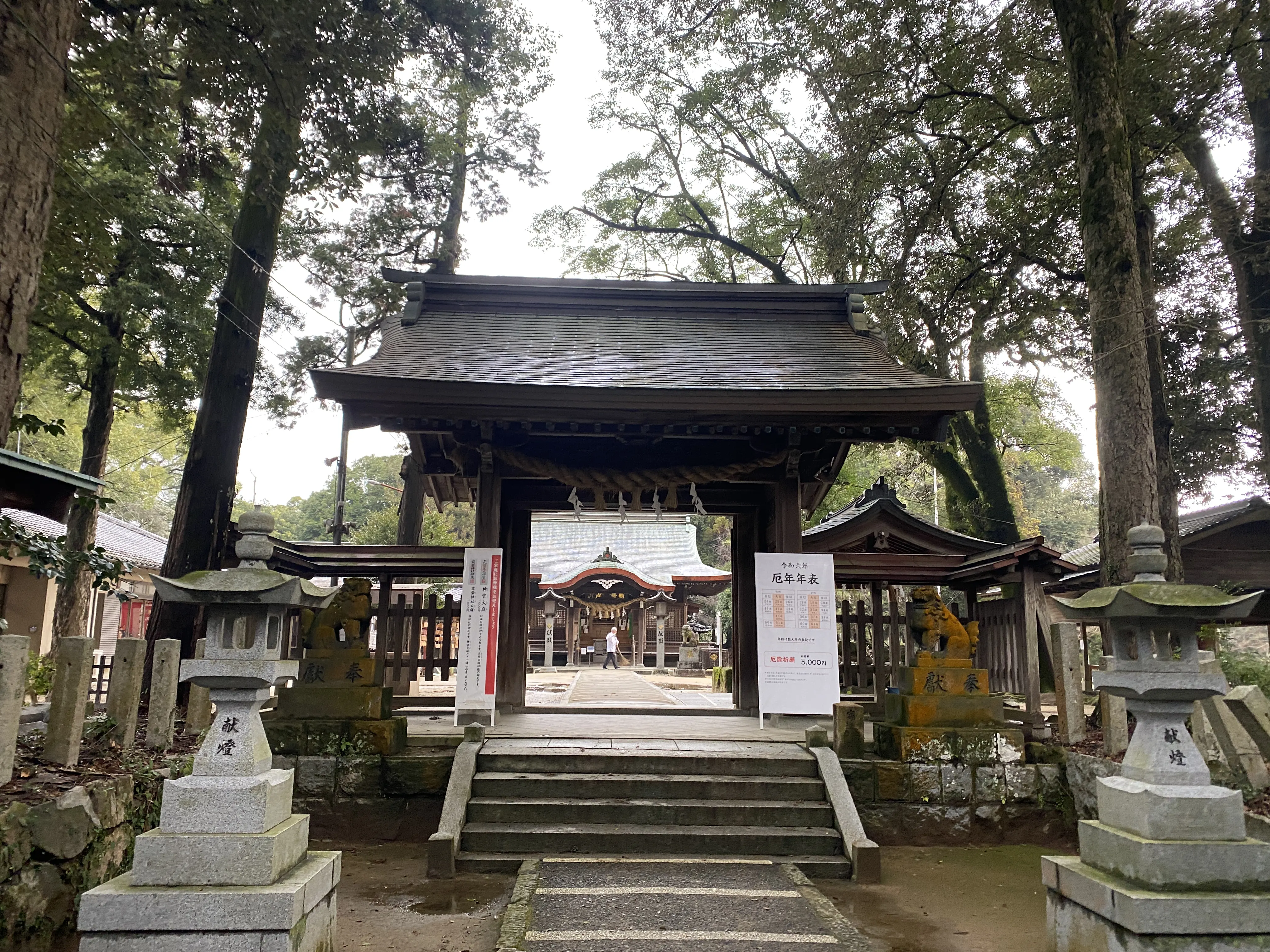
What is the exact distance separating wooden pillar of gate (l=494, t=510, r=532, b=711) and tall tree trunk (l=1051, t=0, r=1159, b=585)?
21.4ft

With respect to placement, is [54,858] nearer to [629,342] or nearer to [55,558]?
[55,558]

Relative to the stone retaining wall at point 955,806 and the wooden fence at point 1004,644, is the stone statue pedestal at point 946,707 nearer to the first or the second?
the stone retaining wall at point 955,806

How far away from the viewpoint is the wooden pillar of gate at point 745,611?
9945 mm

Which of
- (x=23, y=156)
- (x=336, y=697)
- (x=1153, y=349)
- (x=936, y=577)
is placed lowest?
(x=336, y=697)

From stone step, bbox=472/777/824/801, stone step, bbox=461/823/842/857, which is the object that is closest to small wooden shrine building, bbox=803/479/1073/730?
stone step, bbox=472/777/824/801

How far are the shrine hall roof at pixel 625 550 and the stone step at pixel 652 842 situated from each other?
1713 cm

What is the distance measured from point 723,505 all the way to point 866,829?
437 centimetres

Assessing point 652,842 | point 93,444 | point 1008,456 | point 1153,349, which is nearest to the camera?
point 652,842

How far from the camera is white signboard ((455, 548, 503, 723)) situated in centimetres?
767

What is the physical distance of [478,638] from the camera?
25.4 feet

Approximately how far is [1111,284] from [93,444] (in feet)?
55.5

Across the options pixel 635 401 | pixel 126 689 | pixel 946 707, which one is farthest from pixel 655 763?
pixel 126 689

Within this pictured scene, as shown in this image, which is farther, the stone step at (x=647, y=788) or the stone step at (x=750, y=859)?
the stone step at (x=647, y=788)

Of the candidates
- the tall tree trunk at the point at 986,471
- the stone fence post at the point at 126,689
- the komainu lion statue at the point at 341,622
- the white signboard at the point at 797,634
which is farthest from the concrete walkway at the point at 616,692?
the tall tree trunk at the point at 986,471
